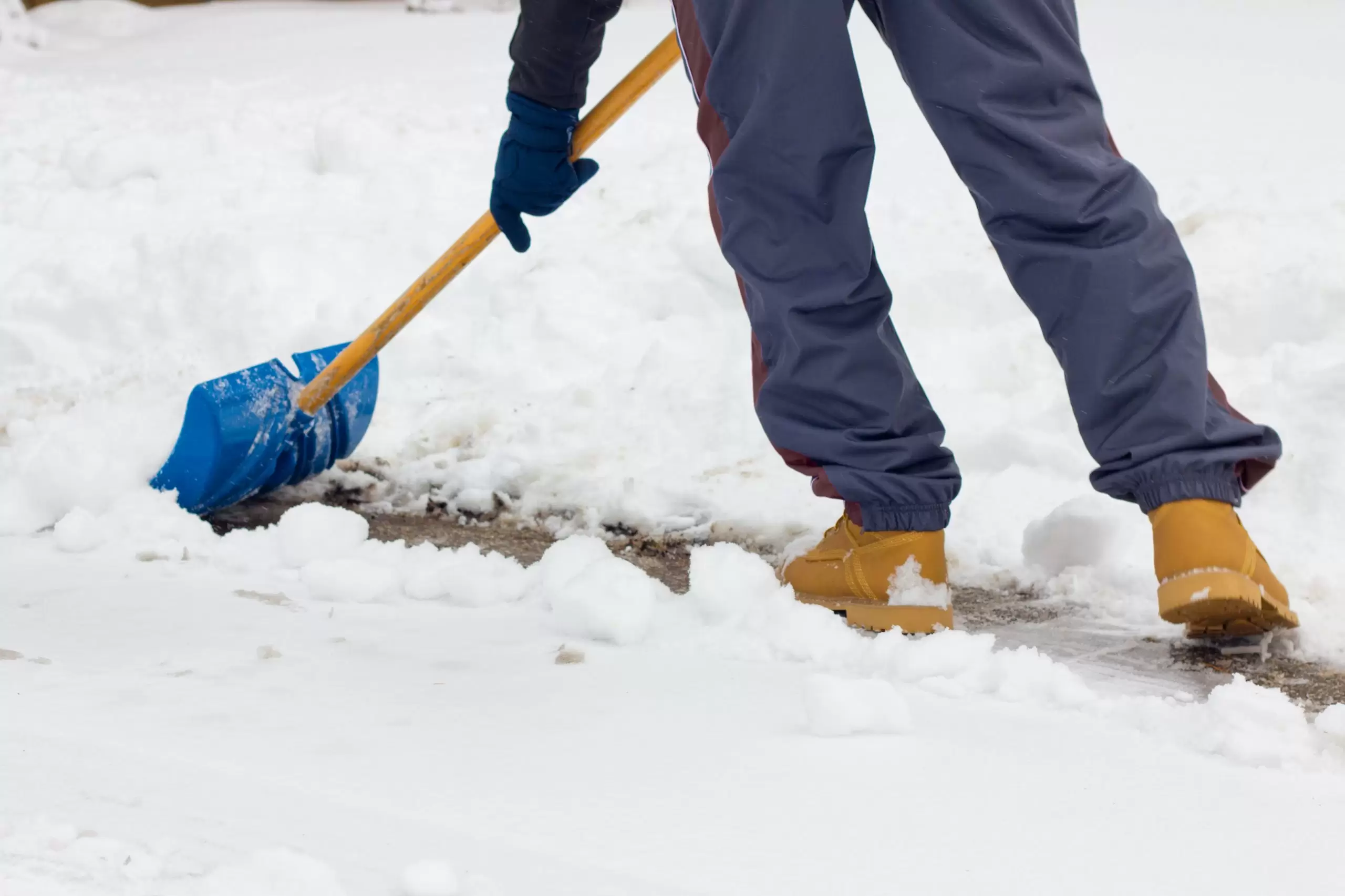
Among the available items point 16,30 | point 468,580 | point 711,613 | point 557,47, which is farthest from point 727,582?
point 16,30

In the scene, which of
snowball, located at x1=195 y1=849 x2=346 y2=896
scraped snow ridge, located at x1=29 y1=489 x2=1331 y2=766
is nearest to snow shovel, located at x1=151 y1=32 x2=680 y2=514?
scraped snow ridge, located at x1=29 y1=489 x2=1331 y2=766

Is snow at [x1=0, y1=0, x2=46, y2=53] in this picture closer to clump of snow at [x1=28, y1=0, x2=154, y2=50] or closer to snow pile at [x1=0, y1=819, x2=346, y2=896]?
clump of snow at [x1=28, y1=0, x2=154, y2=50]

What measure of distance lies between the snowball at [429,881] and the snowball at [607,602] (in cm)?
62

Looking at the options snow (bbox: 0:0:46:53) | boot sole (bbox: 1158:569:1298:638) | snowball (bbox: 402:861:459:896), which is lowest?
snowball (bbox: 402:861:459:896)

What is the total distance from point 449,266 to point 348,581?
0.76m

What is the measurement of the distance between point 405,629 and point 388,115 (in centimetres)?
302

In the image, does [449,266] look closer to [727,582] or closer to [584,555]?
[584,555]

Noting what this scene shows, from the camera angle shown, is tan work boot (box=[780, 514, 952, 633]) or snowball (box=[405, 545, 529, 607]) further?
snowball (box=[405, 545, 529, 607])

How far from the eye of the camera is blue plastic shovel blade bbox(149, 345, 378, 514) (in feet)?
7.00

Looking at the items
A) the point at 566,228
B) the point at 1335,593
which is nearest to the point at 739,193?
the point at 1335,593

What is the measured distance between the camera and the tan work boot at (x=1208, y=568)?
138 cm

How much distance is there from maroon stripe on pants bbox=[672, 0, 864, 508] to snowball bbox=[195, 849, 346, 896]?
948 mm

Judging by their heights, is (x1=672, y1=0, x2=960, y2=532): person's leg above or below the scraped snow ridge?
above

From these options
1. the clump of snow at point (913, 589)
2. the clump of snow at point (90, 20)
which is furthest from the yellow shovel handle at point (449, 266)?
the clump of snow at point (90, 20)
